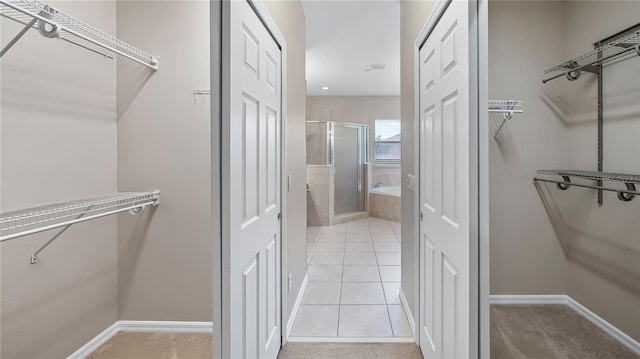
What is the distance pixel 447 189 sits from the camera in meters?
1.32

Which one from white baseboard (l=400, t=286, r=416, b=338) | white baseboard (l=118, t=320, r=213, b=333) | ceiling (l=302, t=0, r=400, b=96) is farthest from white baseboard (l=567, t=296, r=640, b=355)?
ceiling (l=302, t=0, r=400, b=96)

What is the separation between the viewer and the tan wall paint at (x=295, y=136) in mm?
2076

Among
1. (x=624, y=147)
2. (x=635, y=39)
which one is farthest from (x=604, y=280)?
(x=635, y=39)

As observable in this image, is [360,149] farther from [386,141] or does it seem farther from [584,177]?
[584,177]

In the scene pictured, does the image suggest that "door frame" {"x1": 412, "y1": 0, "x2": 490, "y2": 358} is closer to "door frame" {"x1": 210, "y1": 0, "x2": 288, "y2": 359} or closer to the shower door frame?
"door frame" {"x1": 210, "y1": 0, "x2": 288, "y2": 359}

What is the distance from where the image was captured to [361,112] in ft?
22.8

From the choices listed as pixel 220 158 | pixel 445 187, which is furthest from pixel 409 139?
pixel 220 158

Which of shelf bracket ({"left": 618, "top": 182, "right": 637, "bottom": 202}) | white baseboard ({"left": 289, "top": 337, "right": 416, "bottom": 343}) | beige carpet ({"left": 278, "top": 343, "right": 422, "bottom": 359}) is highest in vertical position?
shelf bracket ({"left": 618, "top": 182, "right": 637, "bottom": 202})

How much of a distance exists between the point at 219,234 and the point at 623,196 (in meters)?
1.73

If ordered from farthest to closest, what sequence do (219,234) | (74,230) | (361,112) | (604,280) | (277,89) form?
(361,112), (277,89), (74,230), (604,280), (219,234)

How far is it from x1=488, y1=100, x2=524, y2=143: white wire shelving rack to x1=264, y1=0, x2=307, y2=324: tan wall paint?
4.03ft

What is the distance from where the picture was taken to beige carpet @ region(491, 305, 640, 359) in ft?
3.79

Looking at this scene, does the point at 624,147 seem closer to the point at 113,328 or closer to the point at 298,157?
the point at 298,157

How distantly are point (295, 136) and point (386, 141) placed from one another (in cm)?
504
